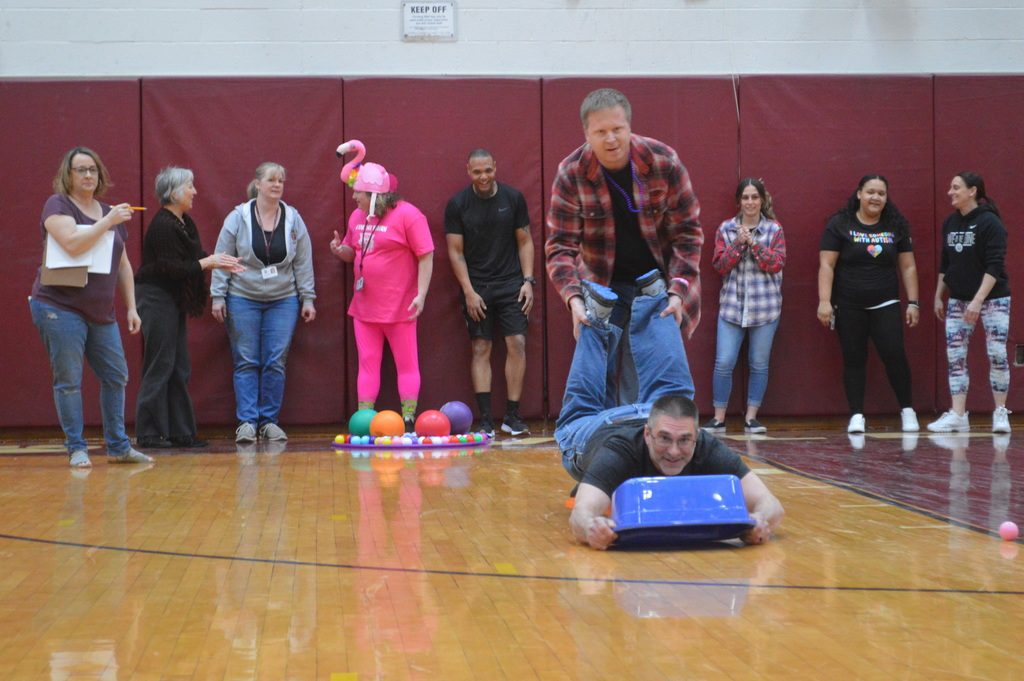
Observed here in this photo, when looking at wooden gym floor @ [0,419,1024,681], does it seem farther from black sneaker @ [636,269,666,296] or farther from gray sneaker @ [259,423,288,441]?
gray sneaker @ [259,423,288,441]

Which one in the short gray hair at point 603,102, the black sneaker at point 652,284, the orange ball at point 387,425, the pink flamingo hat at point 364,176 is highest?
the pink flamingo hat at point 364,176

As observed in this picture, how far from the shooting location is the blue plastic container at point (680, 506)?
3.28 m

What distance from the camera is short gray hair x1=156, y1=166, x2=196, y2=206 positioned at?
21.4ft

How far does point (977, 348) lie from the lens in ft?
25.4

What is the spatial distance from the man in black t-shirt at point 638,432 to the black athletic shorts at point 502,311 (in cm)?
322

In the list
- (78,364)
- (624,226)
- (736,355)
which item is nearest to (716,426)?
(736,355)

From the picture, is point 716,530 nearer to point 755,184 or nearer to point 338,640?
point 338,640

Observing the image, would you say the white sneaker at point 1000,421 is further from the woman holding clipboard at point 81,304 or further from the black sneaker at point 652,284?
the woman holding clipboard at point 81,304

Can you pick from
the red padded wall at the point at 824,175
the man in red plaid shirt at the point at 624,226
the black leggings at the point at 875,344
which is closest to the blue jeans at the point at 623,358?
the man in red plaid shirt at the point at 624,226

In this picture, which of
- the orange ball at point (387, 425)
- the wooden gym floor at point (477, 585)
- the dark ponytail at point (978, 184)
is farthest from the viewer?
the dark ponytail at point (978, 184)

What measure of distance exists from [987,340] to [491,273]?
11.0 feet

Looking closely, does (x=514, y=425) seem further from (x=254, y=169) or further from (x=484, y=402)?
(x=254, y=169)

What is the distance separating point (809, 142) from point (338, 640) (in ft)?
20.6

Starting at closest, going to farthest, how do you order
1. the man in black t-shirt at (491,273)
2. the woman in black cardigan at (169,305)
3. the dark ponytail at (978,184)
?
the woman in black cardigan at (169,305) < the dark ponytail at (978,184) < the man in black t-shirt at (491,273)
